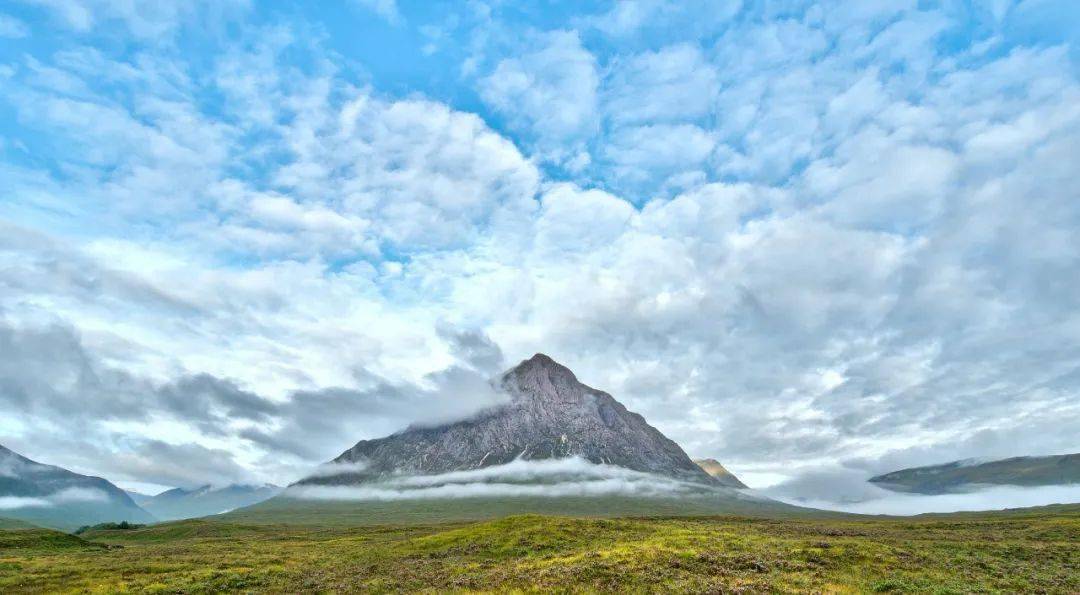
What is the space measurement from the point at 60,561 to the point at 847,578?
65.5 meters

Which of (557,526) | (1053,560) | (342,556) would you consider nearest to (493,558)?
(557,526)

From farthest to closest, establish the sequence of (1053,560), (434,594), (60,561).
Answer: (60,561) < (1053,560) < (434,594)

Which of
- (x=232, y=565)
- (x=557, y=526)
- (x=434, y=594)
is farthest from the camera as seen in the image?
(x=557, y=526)

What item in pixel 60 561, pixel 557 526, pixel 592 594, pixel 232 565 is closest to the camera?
pixel 592 594

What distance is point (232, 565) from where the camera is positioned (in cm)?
4672

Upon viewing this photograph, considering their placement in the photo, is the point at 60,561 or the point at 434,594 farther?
the point at 60,561

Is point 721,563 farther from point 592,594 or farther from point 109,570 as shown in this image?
point 109,570

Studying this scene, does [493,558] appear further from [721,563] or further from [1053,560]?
[1053,560]

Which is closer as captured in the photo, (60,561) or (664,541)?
(664,541)

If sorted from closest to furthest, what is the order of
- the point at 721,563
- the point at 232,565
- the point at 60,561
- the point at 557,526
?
the point at 721,563 → the point at 232,565 → the point at 60,561 → the point at 557,526

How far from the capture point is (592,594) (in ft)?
93.5

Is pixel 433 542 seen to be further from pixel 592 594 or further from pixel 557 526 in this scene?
pixel 592 594

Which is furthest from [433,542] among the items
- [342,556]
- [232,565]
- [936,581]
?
[936,581]

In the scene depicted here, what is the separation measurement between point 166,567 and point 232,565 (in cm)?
506
